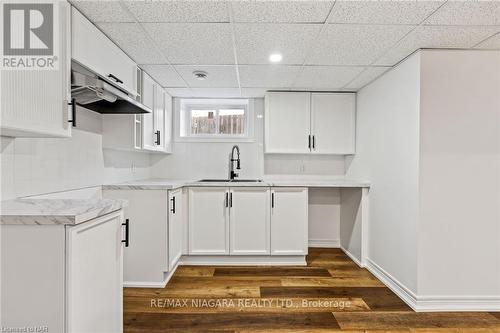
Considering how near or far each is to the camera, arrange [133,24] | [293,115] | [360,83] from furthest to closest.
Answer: [293,115] → [360,83] → [133,24]

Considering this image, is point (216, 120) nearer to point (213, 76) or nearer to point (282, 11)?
point (213, 76)

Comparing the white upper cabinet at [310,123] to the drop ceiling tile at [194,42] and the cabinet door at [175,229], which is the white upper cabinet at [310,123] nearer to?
the drop ceiling tile at [194,42]

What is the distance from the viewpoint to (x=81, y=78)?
176 cm

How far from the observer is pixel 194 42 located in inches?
89.9

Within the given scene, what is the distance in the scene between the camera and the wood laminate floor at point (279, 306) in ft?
6.96

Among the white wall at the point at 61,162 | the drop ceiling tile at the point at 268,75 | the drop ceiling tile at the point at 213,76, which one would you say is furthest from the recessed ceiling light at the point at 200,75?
the white wall at the point at 61,162

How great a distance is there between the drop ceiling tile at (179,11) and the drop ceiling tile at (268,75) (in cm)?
94

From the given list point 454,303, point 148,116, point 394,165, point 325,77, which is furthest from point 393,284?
point 148,116

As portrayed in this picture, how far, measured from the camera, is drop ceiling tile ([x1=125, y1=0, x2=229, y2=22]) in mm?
1758

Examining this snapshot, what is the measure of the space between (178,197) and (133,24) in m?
1.68

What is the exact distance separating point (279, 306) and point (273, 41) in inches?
82.4

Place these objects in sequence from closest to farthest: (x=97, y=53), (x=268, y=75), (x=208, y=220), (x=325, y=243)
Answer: (x=97, y=53), (x=268, y=75), (x=208, y=220), (x=325, y=243)

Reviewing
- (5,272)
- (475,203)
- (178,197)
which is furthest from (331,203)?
(5,272)

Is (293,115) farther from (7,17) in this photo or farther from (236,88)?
(7,17)
